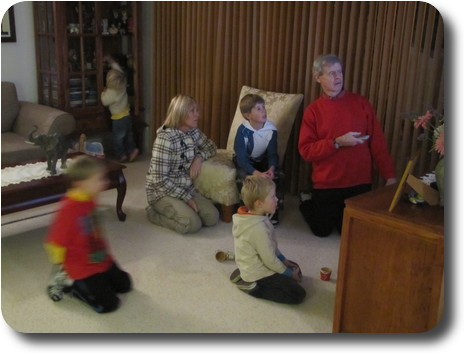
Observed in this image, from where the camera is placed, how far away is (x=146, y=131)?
16.7ft

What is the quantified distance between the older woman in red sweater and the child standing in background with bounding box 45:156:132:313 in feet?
4.31

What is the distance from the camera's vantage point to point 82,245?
2.21 m

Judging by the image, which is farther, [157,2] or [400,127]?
[157,2]

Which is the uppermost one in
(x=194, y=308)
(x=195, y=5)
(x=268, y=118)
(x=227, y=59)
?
(x=195, y=5)

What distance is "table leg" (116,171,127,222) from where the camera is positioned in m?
3.28

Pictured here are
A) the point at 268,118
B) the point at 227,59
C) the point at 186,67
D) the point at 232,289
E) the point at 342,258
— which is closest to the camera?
the point at 342,258

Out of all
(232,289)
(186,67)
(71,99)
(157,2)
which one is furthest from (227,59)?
(232,289)

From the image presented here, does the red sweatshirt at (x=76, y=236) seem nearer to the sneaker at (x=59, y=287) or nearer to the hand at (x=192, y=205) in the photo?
the sneaker at (x=59, y=287)

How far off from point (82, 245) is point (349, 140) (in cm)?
153

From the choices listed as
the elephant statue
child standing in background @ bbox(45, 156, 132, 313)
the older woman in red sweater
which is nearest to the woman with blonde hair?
the elephant statue

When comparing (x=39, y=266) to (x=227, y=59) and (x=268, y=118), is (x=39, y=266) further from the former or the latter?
(x=227, y=59)

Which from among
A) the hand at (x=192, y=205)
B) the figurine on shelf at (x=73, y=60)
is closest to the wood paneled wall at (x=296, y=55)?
the figurine on shelf at (x=73, y=60)

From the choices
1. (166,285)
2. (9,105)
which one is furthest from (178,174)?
(9,105)

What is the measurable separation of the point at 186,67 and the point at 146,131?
0.85 metres
